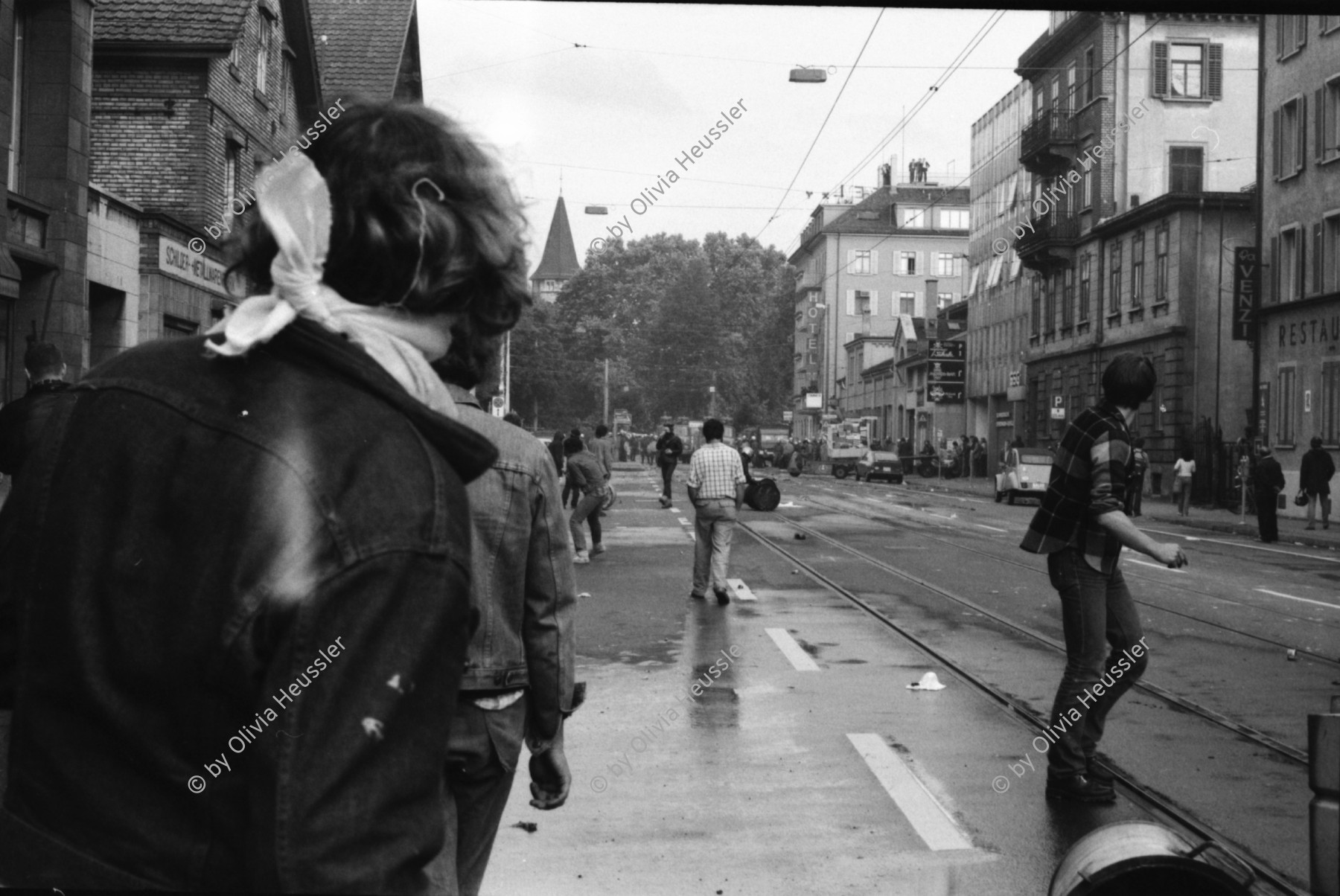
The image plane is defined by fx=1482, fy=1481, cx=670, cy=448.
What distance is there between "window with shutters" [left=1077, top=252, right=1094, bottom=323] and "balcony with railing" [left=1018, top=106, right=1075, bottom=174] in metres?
3.80

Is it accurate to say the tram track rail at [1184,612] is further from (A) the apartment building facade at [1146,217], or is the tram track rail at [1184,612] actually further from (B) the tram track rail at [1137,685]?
(A) the apartment building facade at [1146,217]

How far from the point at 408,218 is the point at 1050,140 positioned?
51972 millimetres

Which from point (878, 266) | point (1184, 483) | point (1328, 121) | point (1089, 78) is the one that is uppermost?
point (878, 266)

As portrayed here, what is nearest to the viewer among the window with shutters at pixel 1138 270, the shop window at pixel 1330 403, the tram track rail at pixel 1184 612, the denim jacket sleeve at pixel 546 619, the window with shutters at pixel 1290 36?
the denim jacket sleeve at pixel 546 619

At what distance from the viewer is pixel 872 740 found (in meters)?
7.49

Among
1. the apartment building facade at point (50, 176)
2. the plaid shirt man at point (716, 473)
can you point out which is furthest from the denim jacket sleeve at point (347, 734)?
the apartment building facade at point (50, 176)

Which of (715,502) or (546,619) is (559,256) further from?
(546,619)

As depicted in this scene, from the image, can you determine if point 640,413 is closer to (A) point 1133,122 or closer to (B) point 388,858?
(A) point 1133,122

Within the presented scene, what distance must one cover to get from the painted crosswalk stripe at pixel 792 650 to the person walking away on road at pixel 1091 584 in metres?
3.47

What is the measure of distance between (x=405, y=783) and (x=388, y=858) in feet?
0.25

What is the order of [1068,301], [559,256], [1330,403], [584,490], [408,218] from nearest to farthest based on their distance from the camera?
[408,218] < [584,490] < [1330,403] < [1068,301] < [559,256]

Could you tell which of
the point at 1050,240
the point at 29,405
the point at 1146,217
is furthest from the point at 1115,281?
the point at 29,405

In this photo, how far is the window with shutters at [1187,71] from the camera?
153ft

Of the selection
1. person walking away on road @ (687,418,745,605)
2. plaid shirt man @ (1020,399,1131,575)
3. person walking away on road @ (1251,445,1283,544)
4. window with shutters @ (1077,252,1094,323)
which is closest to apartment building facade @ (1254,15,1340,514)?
person walking away on road @ (1251,445,1283,544)
